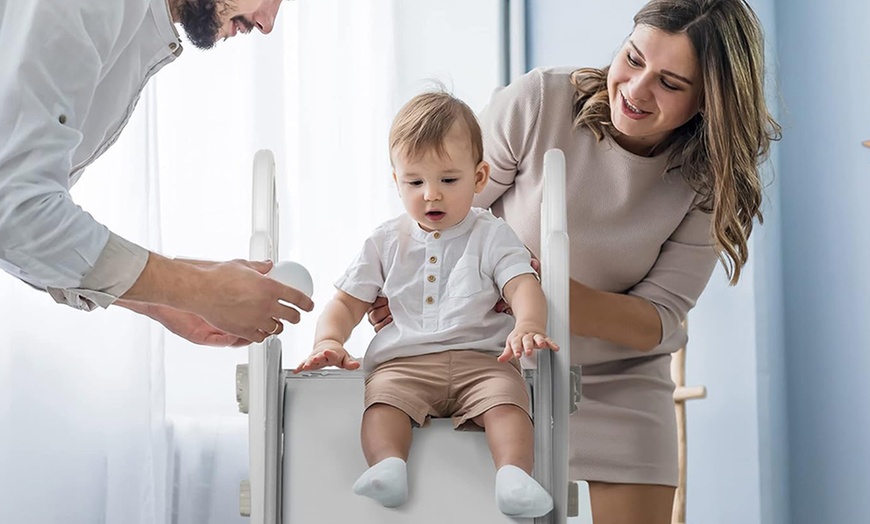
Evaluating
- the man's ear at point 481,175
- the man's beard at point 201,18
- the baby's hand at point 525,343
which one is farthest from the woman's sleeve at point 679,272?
the man's beard at point 201,18

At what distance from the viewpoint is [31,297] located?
2002mm

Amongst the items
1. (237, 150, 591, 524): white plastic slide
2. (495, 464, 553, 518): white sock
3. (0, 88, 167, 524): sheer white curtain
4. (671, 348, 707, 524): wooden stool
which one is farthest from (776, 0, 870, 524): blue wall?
(0, 88, 167, 524): sheer white curtain

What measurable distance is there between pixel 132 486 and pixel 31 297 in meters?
0.45

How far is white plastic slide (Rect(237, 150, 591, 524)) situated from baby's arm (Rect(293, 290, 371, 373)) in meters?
0.05

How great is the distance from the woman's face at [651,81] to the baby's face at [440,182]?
0.93 feet

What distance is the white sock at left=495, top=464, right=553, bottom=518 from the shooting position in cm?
109

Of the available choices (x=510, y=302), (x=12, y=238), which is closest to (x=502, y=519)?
(x=510, y=302)

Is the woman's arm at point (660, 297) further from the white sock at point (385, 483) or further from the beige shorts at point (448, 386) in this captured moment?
the white sock at point (385, 483)

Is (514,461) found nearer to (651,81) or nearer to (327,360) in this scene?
(327,360)

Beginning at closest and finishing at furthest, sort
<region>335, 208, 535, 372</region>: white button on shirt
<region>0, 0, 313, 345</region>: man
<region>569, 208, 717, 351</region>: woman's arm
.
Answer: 1. <region>0, 0, 313, 345</region>: man
2. <region>335, 208, 535, 372</region>: white button on shirt
3. <region>569, 208, 717, 351</region>: woman's arm

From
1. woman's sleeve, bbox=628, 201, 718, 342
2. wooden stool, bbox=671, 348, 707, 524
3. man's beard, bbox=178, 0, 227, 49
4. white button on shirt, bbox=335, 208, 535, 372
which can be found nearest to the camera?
man's beard, bbox=178, 0, 227, 49

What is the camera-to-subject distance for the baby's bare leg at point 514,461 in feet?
3.59

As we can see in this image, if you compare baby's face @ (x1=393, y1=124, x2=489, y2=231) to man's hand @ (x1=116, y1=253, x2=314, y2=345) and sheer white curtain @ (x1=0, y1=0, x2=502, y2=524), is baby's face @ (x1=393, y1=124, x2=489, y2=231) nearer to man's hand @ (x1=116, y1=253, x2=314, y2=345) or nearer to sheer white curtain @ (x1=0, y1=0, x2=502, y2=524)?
man's hand @ (x1=116, y1=253, x2=314, y2=345)

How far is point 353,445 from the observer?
1.23 m
